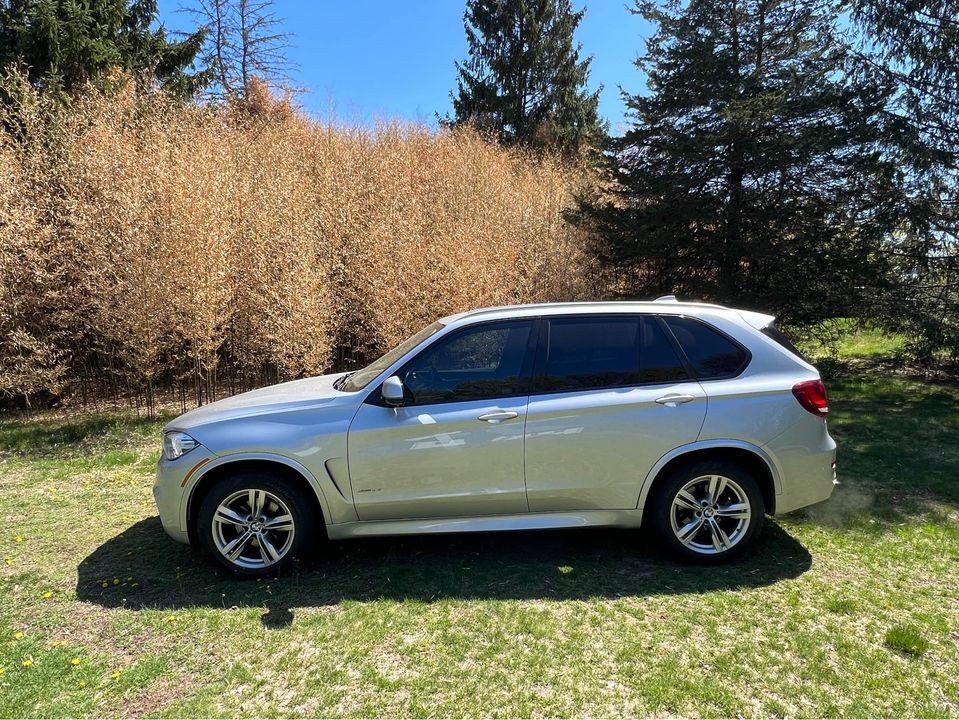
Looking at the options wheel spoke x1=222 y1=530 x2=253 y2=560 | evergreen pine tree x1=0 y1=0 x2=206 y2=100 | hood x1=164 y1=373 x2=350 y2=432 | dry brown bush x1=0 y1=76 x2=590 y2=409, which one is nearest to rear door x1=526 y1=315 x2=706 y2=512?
hood x1=164 y1=373 x2=350 y2=432

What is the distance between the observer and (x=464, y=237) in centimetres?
1130

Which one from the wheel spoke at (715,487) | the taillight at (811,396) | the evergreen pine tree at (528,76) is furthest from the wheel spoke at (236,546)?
the evergreen pine tree at (528,76)

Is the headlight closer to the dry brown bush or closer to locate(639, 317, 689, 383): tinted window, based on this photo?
locate(639, 317, 689, 383): tinted window

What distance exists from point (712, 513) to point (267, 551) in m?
2.95

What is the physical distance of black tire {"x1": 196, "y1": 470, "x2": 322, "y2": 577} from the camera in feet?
11.9

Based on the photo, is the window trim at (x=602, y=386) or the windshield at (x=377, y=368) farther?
the windshield at (x=377, y=368)

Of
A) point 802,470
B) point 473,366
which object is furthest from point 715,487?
point 473,366

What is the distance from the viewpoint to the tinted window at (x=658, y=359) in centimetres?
374

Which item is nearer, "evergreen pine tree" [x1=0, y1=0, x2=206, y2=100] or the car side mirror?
→ the car side mirror

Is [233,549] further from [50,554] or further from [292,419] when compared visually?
[50,554]

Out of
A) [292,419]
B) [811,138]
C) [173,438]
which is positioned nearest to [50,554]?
[173,438]

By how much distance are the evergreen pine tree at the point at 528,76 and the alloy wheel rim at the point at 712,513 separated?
1857 centimetres

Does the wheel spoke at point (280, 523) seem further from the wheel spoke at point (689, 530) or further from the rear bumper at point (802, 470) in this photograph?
the rear bumper at point (802, 470)

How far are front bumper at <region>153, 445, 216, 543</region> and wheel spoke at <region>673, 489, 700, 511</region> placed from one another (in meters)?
3.03
